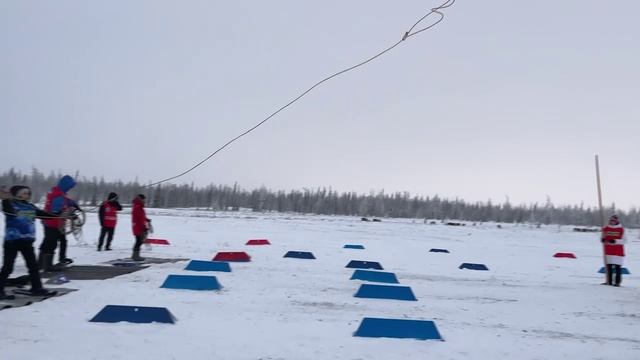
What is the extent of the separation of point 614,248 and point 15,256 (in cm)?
1230

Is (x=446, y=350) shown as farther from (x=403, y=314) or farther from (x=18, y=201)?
(x=18, y=201)

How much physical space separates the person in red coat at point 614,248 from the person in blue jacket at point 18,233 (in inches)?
468

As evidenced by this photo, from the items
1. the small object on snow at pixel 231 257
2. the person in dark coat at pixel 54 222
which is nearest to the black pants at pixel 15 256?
the person in dark coat at pixel 54 222

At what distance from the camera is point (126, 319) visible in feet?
19.6

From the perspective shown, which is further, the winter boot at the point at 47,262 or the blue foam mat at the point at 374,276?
the blue foam mat at the point at 374,276

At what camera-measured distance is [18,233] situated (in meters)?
6.96

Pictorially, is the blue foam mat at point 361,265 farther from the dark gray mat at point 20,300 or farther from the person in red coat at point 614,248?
the dark gray mat at point 20,300

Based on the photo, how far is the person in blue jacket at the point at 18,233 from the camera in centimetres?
684

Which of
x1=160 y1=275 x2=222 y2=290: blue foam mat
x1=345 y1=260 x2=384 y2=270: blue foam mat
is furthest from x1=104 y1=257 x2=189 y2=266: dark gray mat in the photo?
x1=345 y1=260 x2=384 y2=270: blue foam mat

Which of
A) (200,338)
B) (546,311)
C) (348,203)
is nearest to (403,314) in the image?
(546,311)

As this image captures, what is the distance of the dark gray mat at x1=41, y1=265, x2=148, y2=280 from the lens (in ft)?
30.4

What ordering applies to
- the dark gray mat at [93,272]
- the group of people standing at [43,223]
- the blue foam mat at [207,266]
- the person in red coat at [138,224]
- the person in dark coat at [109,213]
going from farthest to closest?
the person in dark coat at [109,213] < the person in red coat at [138,224] < the blue foam mat at [207,266] < the dark gray mat at [93,272] < the group of people standing at [43,223]

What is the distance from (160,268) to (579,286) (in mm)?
9826

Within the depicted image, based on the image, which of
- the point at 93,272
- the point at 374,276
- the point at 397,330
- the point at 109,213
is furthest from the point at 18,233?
the point at 109,213
